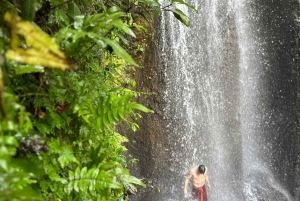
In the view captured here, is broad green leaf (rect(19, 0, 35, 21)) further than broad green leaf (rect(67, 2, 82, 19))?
No

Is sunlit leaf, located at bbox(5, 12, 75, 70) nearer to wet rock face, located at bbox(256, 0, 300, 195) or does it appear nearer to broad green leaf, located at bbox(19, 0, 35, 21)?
broad green leaf, located at bbox(19, 0, 35, 21)

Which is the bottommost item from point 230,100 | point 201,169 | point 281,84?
point 201,169

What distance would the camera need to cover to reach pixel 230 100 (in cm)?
875

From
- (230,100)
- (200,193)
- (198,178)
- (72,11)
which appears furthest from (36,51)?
(230,100)

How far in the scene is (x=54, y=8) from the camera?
177cm

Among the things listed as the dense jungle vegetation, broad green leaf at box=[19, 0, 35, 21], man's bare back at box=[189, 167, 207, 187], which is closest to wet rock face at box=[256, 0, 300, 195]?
man's bare back at box=[189, 167, 207, 187]

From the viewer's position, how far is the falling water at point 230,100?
8047 mm

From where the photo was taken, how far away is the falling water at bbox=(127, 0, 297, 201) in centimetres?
805

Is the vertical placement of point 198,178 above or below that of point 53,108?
below

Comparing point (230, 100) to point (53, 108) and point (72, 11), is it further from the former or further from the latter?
point (53, 108)

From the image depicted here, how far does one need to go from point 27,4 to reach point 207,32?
24.8ft

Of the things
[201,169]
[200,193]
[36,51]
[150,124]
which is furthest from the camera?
[150,124]

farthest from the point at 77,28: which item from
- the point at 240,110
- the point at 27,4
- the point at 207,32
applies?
the point at 240,110

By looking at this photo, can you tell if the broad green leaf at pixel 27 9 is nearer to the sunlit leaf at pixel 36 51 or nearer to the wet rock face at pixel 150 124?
the sunlit leaf at pixel 36 51
